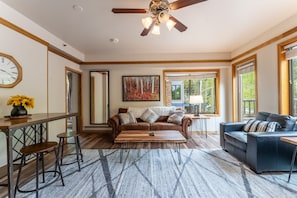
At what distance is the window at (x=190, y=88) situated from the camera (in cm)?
629

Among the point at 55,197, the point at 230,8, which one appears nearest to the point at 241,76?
the point at 230,8

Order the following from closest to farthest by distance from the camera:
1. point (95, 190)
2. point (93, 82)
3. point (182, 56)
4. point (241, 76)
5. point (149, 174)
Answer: point (95, 190) < point (149, 174) < point (241, 76) < point (182, 56) < point (93, 82)

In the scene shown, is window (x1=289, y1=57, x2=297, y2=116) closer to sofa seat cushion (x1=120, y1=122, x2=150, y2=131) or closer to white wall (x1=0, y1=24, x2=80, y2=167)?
sofa seat cushion (x1=120, y1=122, x2=150, y2=131)

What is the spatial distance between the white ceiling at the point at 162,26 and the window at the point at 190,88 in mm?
1279

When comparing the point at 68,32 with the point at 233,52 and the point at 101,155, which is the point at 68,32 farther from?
the point at 233,52

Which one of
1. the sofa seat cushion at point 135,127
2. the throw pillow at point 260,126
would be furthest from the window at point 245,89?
the sofa seat cushion at point 135,127

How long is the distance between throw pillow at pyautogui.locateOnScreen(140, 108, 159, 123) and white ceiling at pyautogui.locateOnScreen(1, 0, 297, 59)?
195cm

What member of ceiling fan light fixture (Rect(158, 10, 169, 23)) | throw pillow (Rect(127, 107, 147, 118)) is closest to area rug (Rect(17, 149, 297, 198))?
throw pillow (Rect(127, 107, 147, 118))

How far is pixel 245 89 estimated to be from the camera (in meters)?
5.30

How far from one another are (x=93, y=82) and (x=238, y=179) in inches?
205

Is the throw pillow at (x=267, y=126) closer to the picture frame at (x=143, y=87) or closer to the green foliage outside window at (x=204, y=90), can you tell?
the green foliage outside window at (x=204, y=90)

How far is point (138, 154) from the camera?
3.79 m

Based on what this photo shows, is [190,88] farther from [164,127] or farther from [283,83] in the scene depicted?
[283,83]

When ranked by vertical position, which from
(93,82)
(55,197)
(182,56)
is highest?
(182,56)
